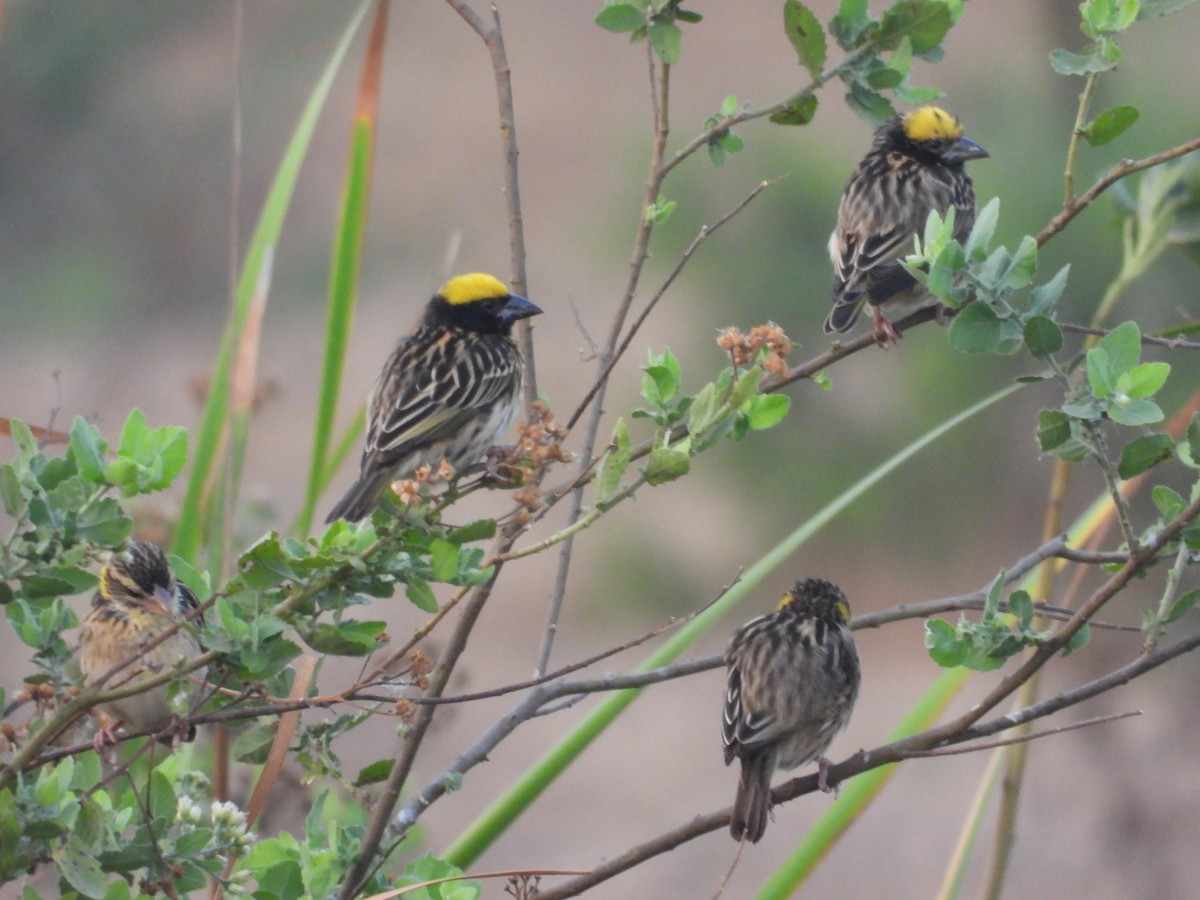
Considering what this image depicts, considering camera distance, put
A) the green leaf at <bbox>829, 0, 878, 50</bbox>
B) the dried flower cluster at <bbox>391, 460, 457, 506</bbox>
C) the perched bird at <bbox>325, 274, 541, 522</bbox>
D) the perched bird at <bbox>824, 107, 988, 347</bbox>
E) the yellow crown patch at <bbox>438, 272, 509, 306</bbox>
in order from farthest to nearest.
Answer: the yellow crown patch at <bbox>438, 272, 509, 306</bbox> → the perched bird at <bbox>824, 107, 988, 347</bbox> → the perched bird at <bbox>325, 274, 541, 522</bbox> → the green leaf at <bbox>829, 0, 878, 50</bbox> → the dried flower cluster at <bbox>391, 460, 457, 506</bbox>

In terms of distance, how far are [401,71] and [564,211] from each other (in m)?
5.34

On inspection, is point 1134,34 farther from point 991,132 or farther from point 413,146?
point 413,146

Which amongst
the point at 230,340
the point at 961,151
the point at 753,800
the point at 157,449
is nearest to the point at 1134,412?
the point at 157,449

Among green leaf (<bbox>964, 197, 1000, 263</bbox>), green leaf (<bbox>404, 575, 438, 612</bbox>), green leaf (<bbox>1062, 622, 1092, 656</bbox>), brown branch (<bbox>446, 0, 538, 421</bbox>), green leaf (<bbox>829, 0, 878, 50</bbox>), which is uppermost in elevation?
green leaf (<bbox>829, 0, 878, 50</bbox>)

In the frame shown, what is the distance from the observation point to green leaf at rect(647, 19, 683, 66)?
8.91 feet

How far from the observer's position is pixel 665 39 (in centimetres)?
274

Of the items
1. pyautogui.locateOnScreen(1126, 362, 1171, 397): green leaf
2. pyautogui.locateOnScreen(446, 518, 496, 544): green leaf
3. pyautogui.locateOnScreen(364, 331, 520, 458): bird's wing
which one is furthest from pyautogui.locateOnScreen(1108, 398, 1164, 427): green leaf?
pyautogui.locateOnScreen(364, 331, 520, 458): bird's wing

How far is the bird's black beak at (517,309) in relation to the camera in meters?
3.26

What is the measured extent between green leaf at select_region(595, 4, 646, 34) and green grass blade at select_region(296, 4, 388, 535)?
612 mm

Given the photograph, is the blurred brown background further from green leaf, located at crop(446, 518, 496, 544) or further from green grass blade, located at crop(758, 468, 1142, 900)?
green leaf, located at crop(446, 518, 496, 544)

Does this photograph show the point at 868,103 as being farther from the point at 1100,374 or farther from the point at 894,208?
the point at 894,208

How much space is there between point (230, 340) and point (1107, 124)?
5.71 ft

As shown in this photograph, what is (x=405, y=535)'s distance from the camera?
6.52 feet

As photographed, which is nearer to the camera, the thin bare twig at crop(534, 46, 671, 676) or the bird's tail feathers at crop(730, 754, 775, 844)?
the thin bare twig at crop(534, 46, 671, 676)
